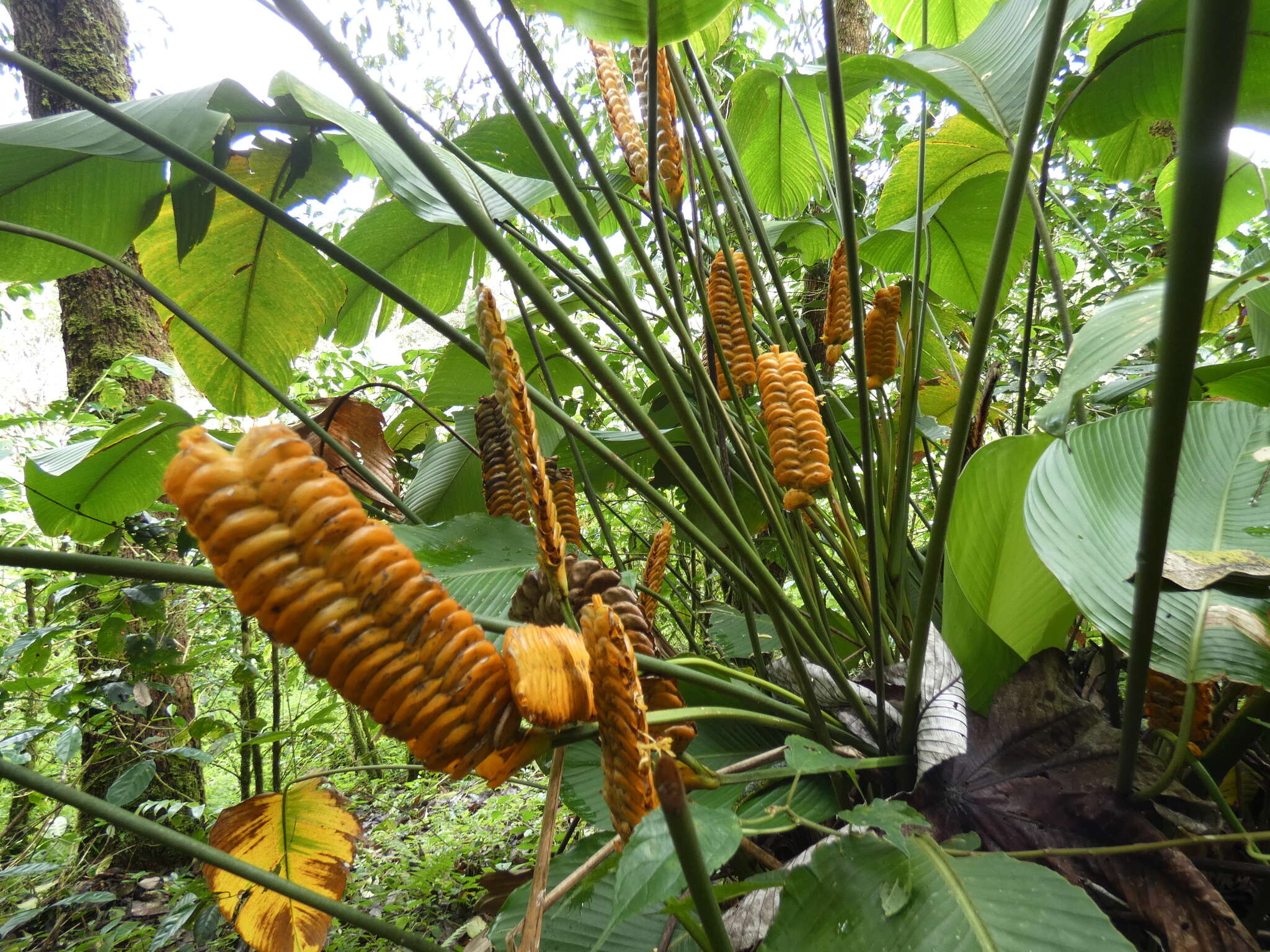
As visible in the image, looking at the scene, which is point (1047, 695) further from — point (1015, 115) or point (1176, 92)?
point (1176, 92)

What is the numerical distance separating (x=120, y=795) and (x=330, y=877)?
52cm

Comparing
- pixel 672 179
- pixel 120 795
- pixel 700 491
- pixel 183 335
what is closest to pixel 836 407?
pixel 672 179

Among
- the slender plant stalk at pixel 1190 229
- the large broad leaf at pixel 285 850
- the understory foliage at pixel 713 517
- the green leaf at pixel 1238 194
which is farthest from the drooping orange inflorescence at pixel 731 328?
the green leaf at pixel 1238 194

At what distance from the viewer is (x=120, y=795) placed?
3.45ft

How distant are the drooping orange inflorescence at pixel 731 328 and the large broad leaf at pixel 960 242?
1.51ft

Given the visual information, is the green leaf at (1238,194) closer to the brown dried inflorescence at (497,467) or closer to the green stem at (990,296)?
the green stem at (990,296)

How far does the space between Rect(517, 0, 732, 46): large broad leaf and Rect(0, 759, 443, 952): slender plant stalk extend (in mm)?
667

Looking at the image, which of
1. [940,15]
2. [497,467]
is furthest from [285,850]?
[940,15]

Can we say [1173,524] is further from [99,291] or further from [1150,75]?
[99,291]

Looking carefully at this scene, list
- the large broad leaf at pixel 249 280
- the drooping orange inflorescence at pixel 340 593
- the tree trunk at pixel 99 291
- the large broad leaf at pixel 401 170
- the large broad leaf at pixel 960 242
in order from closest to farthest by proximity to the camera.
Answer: the drooping orange inflorescence at pixel 340 593 < the large broad leaf at pixel 401 170 < the large broad leaf at pixel 249 280 < the large broad leaf at pixel 960 242 < the tree trunk at pixel 99 291

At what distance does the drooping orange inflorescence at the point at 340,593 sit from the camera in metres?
0.22

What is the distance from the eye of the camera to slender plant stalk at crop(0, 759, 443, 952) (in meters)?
0.41

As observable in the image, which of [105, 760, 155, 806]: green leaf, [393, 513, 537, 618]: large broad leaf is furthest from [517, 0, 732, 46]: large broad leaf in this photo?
[105, 760, 155, 806]: green leaf

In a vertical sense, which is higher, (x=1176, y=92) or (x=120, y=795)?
(x=1176, y=92)
